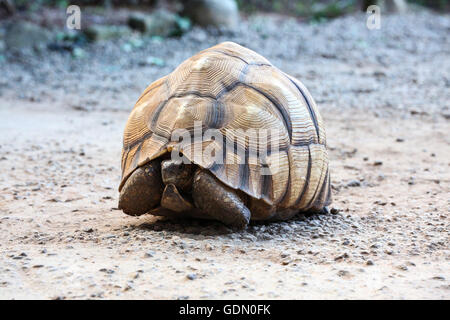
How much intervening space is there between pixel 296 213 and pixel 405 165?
1764 millimetres

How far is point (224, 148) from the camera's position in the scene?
2.69m

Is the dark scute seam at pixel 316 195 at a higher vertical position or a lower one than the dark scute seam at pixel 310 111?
lower

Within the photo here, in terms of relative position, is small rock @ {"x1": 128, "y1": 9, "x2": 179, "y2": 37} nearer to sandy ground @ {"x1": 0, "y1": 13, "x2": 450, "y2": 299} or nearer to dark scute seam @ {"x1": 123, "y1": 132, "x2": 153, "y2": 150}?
sandy ground @ {"x1": 0, "y1": 13, "x2": 450, "y2": 299}

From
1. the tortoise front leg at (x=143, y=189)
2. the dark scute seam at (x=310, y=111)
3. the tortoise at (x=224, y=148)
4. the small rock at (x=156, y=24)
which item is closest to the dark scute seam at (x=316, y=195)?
the tortoise at (x=224, y=148)

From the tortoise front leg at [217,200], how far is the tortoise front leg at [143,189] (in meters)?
0.20

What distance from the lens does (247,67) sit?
9.96 ft

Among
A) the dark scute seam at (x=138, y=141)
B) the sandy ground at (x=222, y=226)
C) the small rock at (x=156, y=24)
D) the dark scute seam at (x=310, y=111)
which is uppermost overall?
the small rock at (x=156, y=24)

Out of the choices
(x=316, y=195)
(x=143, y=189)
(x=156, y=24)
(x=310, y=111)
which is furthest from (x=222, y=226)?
(x=156, y=24)

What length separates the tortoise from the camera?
2.68 meters

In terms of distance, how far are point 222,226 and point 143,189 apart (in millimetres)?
437

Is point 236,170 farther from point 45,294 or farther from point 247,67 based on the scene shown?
point 45,294

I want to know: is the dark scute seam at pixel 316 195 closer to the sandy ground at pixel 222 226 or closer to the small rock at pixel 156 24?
the sandy ground at pixel 222 226

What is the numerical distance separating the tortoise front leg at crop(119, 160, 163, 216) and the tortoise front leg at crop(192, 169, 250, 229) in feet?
0.67

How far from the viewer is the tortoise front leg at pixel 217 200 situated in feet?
8.66
